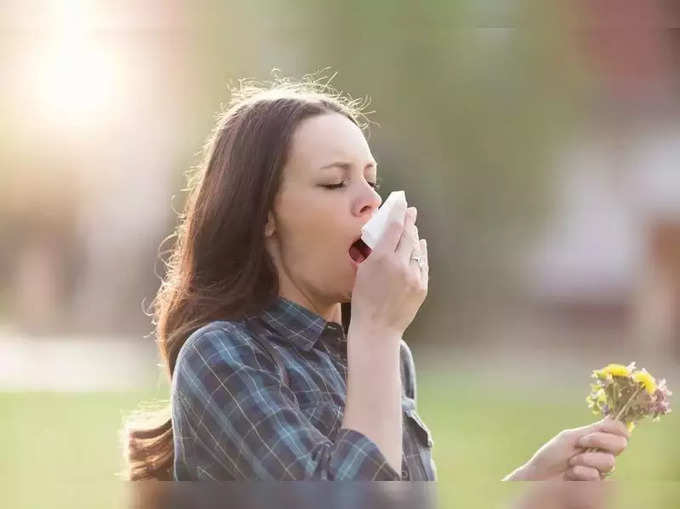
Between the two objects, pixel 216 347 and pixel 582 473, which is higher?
pixel 216 347

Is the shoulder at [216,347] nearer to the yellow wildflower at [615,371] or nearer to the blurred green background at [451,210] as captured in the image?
the yellow wildflower at [615,371]

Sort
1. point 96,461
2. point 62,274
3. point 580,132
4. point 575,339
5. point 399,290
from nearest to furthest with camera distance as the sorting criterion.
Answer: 1. point 399,290
2. point 96,461
3. point 62,274
4. point 575,339
5. point 580,132

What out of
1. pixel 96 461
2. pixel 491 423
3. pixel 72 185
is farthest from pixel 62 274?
pixel 491 423

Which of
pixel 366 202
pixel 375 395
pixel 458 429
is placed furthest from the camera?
pixel 458 429

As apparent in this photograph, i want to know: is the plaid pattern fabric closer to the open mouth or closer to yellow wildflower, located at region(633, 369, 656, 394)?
the open mouth

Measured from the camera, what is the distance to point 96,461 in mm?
4363

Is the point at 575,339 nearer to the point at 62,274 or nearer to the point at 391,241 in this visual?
the point at 62,274

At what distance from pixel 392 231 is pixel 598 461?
29cm

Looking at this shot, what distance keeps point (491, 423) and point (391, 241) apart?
3986 millimetres

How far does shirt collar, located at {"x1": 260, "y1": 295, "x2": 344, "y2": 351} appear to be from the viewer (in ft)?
3.05

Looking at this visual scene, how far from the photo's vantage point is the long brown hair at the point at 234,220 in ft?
3.11

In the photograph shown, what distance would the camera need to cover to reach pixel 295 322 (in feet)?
3.08

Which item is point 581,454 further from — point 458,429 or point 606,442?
point 458,429

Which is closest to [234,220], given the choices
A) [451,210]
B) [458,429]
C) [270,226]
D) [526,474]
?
[270,226]
